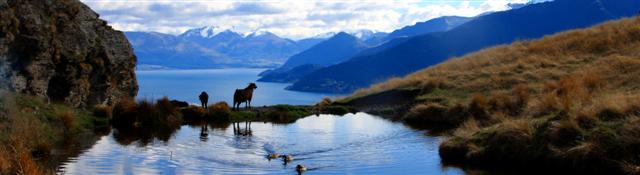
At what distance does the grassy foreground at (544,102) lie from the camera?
17250mm

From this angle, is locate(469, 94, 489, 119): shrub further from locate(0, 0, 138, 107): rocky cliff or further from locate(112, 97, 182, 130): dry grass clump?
locate(0, 0, 138, 107): rocky cliff

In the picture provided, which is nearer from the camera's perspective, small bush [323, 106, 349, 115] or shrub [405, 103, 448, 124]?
shrub [405, 103, 448, 124]

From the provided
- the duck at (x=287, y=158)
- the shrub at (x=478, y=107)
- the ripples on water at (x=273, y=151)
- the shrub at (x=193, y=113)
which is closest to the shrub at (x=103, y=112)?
the shrub at (x=193, y=113)

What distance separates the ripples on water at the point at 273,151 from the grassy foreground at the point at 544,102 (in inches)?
68.2

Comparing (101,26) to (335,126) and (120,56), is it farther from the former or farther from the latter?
(335,126)

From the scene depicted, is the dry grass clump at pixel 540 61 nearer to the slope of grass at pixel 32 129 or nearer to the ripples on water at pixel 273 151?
the ripples on water at pixel 273 151

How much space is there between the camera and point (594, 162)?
54.4 feet

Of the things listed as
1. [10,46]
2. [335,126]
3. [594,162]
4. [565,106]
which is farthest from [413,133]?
[10,46]

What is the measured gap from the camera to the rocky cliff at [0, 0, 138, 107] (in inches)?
1145

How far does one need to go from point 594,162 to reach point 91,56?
2832 cm

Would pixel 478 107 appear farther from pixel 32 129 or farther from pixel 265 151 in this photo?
pixel 32 129

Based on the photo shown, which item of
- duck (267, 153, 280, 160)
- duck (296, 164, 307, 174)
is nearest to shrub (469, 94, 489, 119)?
duck (267, 153, 280, 160)

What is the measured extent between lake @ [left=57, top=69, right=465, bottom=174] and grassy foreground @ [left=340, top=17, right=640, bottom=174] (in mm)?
1859

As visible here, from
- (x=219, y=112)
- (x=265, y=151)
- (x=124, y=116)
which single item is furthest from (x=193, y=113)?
(x=265, y=151)
